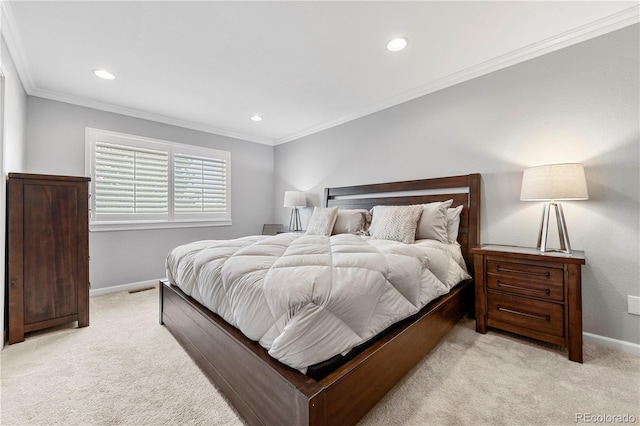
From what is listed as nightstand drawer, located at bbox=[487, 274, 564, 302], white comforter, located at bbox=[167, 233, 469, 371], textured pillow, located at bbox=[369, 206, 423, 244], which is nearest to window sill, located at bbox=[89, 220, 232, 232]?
white comforter, located at bbox=[167, 233, 469, 371]

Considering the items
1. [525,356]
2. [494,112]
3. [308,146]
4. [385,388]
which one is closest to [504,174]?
[494,112]

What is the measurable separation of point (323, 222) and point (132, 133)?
2.84 m

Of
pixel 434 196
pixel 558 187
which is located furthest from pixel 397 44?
pixel 558 187

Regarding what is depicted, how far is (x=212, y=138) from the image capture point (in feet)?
14.0

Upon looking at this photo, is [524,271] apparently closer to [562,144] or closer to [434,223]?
[434,223]

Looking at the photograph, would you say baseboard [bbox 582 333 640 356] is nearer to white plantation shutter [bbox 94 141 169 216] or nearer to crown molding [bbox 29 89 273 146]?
white plantation shutter [bbox 94 141 169 216]

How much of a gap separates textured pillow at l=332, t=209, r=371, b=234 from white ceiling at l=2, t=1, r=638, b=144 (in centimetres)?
142

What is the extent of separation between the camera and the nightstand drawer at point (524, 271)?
1834 mm

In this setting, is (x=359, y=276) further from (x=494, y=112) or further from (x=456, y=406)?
(x=494, y=112)

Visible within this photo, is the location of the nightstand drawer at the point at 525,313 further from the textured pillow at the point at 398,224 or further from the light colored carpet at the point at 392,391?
the textured pillow at the point at 398,224

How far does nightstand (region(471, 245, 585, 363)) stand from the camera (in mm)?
1752

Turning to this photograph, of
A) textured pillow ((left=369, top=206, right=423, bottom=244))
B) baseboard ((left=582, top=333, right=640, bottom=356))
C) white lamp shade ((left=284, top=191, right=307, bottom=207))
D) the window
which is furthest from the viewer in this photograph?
white lamp shade ((left=284, top=191, right=307, bottom=207))

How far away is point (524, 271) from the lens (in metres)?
1.96

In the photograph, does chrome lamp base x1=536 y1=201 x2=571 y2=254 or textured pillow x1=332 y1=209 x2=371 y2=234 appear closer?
chrome lamp base x1=536 y1=201 x2=571 y2=254
